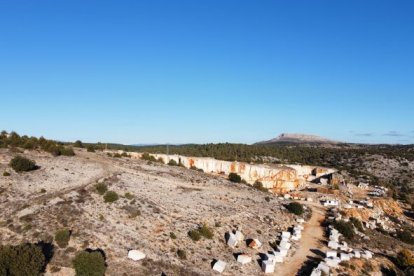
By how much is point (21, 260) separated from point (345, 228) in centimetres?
3454

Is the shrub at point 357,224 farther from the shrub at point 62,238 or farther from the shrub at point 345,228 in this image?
the shrub at point 62,238

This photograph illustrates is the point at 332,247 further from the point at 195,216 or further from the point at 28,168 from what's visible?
the point at 28,168

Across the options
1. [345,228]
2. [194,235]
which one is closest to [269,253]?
[194,235]

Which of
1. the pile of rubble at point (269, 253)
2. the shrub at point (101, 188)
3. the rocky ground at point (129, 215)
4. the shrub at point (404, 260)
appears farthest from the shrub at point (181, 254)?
the shrub at point (404, 260)

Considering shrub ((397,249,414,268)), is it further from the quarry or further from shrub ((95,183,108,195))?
shrub ((95,183,108,195))

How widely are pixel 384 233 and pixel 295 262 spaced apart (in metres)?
22.8

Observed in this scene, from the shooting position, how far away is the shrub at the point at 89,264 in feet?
87.7

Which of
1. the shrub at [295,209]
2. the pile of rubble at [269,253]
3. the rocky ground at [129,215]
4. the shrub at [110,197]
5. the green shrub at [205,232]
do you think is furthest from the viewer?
the shrub at [295,209]

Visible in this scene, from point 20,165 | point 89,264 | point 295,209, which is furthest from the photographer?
point 295,209

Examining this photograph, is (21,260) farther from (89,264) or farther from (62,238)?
(62,238)

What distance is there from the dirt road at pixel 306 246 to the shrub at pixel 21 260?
18784 mm

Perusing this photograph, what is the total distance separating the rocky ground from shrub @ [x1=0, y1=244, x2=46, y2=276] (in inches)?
68.7

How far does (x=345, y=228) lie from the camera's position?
46281mm

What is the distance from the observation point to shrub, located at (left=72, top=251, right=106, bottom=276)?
26.7 metres
